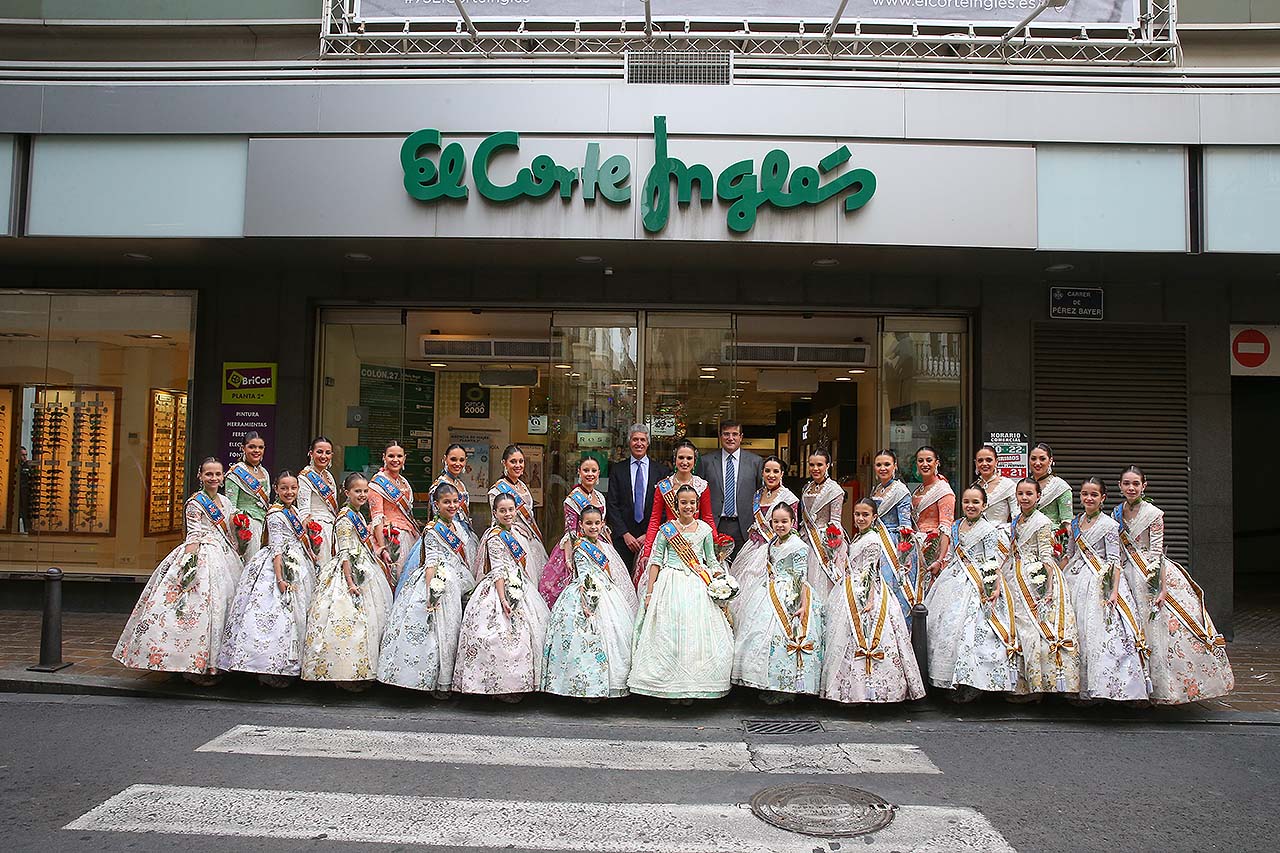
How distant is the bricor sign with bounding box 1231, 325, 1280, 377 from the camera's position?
1056 centimetres

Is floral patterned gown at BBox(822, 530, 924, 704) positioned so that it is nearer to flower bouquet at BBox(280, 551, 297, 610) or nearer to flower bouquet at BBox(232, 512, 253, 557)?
flower bouquet at BBox(280, 551, 297, 610)

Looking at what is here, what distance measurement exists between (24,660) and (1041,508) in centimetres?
876

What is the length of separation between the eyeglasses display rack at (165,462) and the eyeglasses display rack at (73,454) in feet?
1.67

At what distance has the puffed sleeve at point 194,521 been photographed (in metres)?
7.25

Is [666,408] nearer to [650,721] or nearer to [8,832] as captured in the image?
[650,721]

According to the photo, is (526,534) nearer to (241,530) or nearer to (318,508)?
(318,508)

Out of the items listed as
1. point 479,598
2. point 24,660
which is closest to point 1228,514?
point 479,598

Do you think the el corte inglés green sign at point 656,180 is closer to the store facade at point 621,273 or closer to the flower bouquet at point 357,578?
the store facade at point 621,273

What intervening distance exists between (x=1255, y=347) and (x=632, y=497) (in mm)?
7695

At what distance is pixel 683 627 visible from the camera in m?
6.66

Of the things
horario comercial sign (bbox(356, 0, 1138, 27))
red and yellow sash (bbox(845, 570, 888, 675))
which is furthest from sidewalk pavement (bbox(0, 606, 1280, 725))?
horario comercial sign (bbox(356, 0, 1138, 27))

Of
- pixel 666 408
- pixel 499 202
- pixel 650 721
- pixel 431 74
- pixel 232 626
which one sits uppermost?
pixel 431 74

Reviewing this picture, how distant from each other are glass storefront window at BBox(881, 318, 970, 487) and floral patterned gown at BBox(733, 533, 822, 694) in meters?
4.35

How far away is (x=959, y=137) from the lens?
8812 mm
